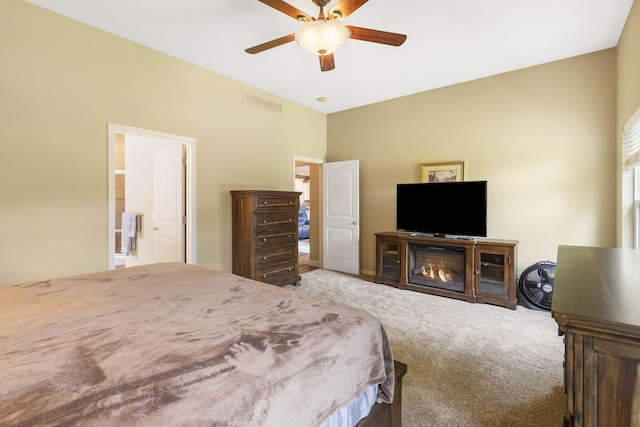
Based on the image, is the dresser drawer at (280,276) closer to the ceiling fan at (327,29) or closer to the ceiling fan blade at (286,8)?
the ceiling fan at (327,29)

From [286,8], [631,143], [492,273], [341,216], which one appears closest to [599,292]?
[286,8]

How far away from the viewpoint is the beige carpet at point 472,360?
1.80m

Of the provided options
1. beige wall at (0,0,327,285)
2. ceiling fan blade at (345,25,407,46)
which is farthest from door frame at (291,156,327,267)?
ceiling fan blade at (345,25,407,46)

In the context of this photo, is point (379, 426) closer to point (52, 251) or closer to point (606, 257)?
point (606, 257)

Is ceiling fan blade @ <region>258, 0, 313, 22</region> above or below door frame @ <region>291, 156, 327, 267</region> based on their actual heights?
above

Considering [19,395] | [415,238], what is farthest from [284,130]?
[19,395]

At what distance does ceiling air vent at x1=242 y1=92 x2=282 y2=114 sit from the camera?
13.9 feet

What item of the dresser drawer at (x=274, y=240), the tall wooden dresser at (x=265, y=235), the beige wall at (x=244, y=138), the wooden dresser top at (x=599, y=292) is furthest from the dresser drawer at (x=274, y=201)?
the wooden dresser top at (x=599, y=292)

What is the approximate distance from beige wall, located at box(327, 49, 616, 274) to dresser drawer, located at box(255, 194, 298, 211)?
1.73 meters

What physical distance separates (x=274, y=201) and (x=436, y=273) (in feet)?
8.08

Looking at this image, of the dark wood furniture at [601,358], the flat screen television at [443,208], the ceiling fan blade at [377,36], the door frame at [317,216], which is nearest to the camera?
the dark wood furniture at [601,358]

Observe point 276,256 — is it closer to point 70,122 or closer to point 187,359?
point 70,122

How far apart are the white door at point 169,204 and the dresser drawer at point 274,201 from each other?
0.97m

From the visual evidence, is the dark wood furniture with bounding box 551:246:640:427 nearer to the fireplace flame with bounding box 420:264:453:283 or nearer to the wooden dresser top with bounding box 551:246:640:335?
the wooden dresser top with bounding box 551:246:640:335
